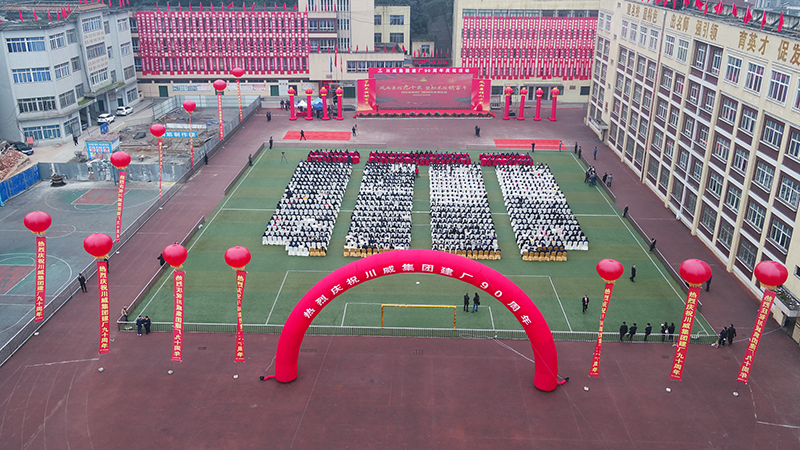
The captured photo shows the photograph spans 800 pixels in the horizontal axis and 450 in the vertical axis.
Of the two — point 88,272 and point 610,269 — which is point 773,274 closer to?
point 610,269

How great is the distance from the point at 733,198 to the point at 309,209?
27.9 m

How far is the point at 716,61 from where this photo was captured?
141 feet

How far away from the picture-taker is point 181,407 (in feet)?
87.7

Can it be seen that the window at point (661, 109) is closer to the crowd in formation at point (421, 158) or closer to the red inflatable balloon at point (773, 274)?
the crowd in formation at point (421, 158)

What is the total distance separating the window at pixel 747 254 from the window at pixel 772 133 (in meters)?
5.98

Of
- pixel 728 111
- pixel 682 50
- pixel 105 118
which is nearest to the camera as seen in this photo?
pixel 728 111

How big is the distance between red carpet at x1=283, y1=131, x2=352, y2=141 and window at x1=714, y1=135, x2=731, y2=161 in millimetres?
36250

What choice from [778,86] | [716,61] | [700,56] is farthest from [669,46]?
[778,86]

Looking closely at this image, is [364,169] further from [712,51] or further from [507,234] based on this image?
[712,51]

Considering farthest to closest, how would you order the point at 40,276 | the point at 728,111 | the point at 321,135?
the point at 321,135
the point at 728,111
the point at 40,276

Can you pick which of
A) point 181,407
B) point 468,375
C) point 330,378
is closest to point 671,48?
point 468,375

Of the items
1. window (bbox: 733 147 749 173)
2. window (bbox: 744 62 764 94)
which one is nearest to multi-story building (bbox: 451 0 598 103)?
window (bbox: 744 62 764 94)

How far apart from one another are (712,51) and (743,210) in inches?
471

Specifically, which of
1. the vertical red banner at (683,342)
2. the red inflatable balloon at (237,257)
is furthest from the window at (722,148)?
the red inflatable balloon at (237,257)
